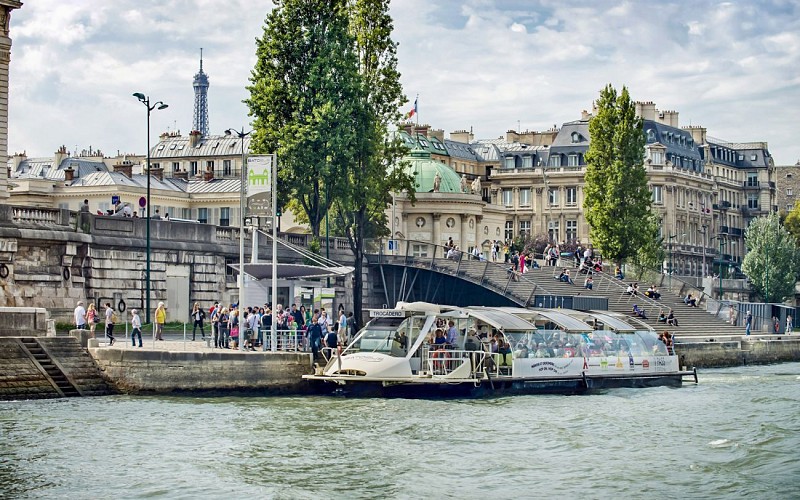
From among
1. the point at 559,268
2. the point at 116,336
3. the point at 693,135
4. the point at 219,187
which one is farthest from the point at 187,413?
the point at 693,135

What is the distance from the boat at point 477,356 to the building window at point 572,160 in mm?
101220

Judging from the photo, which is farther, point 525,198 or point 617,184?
point 525,198

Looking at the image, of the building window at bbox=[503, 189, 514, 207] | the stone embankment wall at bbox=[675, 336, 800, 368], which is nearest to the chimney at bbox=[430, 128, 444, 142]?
the building window at bbox=[503, 189, 514, 207]

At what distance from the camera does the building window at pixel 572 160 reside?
507 ft

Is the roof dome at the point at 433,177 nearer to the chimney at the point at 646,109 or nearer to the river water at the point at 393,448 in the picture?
the chimney at the point at 646,109

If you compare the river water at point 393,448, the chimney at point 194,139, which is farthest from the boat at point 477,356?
the chimney at point 194,139

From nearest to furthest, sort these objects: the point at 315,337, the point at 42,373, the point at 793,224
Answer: the point at 42,373
the point at 315,337
the point at 793,224

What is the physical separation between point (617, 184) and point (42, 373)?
2153 inches

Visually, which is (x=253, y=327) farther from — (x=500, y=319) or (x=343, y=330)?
(x=500, y=319)

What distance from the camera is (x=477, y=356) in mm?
48594

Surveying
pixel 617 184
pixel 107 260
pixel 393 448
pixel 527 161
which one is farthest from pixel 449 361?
pixel 527 161

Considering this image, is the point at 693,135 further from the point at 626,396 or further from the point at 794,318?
the point at 626,396

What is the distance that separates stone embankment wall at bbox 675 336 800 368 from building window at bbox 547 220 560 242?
67100 mm

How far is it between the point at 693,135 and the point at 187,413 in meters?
136
